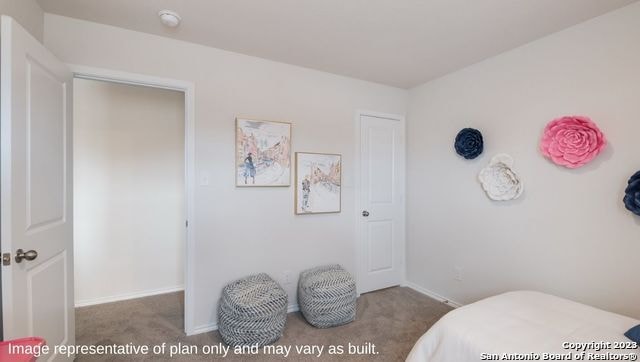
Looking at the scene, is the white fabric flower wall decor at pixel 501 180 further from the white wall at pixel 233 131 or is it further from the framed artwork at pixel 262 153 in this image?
the framed artwork at pixel 262 153

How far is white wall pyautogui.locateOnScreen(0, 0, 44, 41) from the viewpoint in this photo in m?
1.45

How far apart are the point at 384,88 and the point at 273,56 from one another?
54.1 inches

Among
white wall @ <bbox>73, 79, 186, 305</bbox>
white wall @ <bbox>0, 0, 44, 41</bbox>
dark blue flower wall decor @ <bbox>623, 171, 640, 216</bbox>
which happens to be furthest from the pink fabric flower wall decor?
white wall @ <bbox>73, 79, 186, 305</bbox>

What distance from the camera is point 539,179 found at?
2201mm

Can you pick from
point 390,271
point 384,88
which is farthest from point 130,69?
point 390,271

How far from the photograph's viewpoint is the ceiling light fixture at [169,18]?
1.87 metres

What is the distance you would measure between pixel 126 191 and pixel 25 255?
184cm

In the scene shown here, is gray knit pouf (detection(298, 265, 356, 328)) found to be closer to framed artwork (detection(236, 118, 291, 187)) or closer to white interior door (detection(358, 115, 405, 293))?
white interior door (detection(358, 115, 405, 293))

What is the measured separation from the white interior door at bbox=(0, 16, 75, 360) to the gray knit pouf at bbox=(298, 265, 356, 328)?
165 cm

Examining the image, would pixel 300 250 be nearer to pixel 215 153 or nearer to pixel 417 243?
pixel 215 153

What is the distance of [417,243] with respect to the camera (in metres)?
3.30

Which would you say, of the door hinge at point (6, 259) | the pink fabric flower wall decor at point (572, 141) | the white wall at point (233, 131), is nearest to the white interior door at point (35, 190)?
the door hinge at point (6, 259)

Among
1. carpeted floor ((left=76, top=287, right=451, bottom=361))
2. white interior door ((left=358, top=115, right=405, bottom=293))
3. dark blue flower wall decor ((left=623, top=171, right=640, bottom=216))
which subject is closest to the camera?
dark blue flower wall decor ((left=623, top=171, right=640, bottom=216))

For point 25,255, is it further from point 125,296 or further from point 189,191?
point 125,296
